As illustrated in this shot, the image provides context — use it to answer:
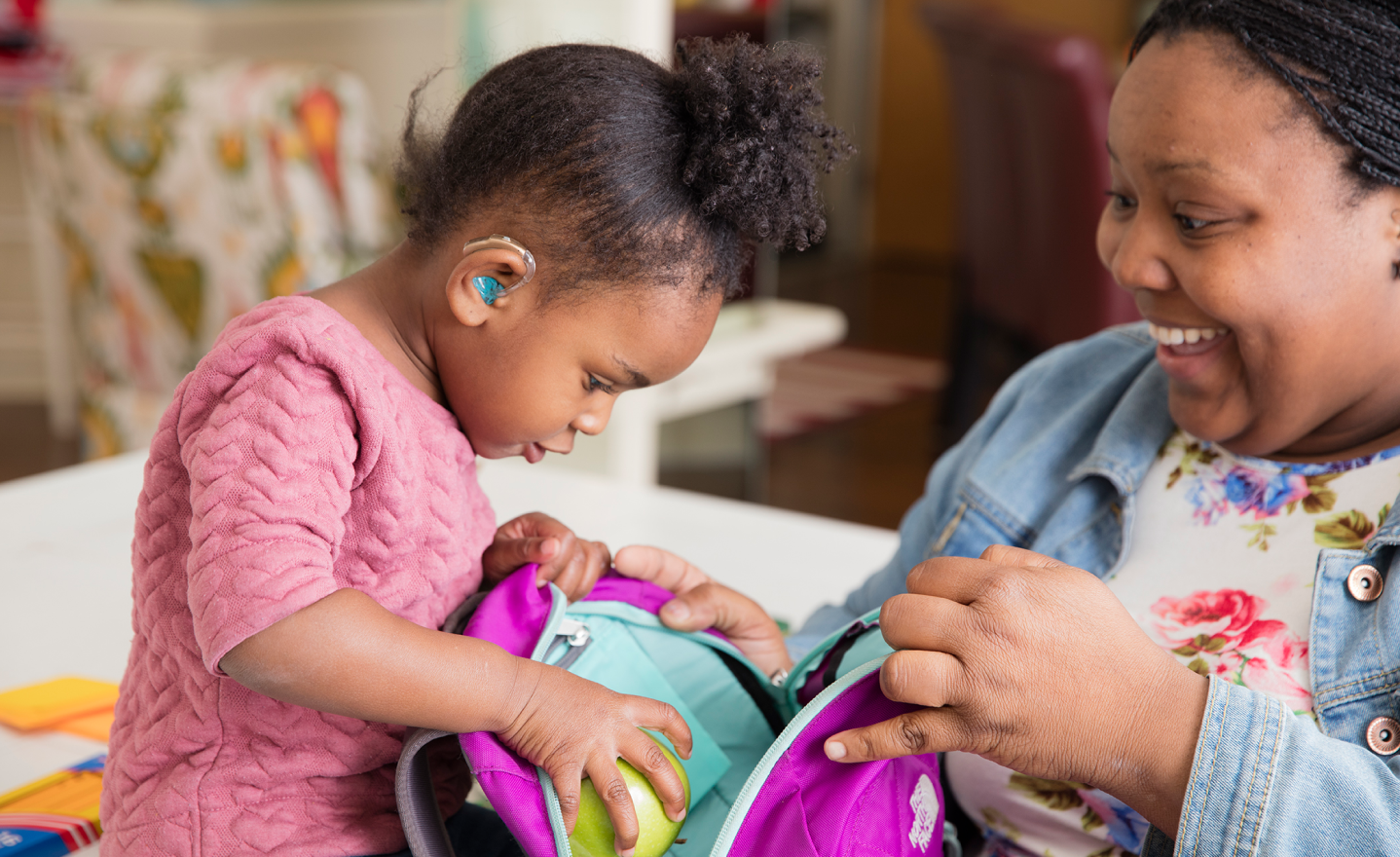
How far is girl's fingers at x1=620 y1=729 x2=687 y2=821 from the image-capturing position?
0.71 meters

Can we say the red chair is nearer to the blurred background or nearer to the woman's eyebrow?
the blurred background

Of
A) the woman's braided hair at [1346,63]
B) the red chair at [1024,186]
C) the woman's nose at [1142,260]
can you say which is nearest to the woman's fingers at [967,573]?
the woman's nose at [1142,260]

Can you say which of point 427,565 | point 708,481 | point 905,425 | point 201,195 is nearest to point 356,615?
point 427,565

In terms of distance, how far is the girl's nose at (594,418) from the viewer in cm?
82

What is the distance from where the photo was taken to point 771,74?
78 cm

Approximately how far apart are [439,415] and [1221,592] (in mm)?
553

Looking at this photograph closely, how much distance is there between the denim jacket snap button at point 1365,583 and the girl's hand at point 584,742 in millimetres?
459

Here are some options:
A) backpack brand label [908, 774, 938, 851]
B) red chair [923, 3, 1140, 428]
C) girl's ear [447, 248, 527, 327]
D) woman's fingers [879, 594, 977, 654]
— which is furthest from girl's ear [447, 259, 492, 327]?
red chair [923, 3, 1140, 428]

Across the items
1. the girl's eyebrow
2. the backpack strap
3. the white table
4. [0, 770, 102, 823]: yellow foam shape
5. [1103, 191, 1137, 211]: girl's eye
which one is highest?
[1103, 191, 1137, 211]: girl's eye

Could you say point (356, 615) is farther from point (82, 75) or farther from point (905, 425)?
point (905, 425)

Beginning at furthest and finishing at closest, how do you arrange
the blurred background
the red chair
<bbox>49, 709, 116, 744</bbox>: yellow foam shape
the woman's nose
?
the red chair, the blurred background, <bbox>49, 709, 116, 744</bbox>: yellow foam shape, the woman's nose

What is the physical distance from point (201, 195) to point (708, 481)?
1.53m

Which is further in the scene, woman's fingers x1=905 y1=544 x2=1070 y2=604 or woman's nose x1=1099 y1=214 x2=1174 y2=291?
woman's nose x1=1099 y1=214 x2=1174 y2=291

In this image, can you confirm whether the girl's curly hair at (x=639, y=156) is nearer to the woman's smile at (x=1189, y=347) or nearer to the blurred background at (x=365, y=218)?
the blurred background at (x=365, y=218)
